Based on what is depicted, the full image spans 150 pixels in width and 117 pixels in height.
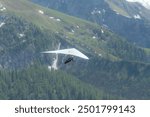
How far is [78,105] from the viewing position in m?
41.3

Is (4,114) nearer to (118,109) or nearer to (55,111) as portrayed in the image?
(55,111)

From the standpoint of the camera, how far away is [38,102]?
41844 mm

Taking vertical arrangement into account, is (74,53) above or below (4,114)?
below

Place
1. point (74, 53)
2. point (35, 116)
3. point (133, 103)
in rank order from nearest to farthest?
point (35, 116), point (133, 103), point (74, 53)

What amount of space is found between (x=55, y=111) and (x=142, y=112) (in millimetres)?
6233

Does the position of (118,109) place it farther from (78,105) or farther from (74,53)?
(74,53)

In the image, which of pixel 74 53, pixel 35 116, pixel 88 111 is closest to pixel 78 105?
pixel 88 111

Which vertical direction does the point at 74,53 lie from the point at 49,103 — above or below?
below

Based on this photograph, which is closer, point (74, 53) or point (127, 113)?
point (127, 113)

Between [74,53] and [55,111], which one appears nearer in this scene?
[55,111]

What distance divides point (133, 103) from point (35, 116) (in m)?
7.86

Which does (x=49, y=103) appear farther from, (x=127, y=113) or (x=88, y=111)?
(x=127, y=113)

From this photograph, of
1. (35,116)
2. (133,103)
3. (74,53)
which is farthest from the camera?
(74,53)

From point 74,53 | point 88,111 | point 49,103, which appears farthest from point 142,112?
point 74,53
